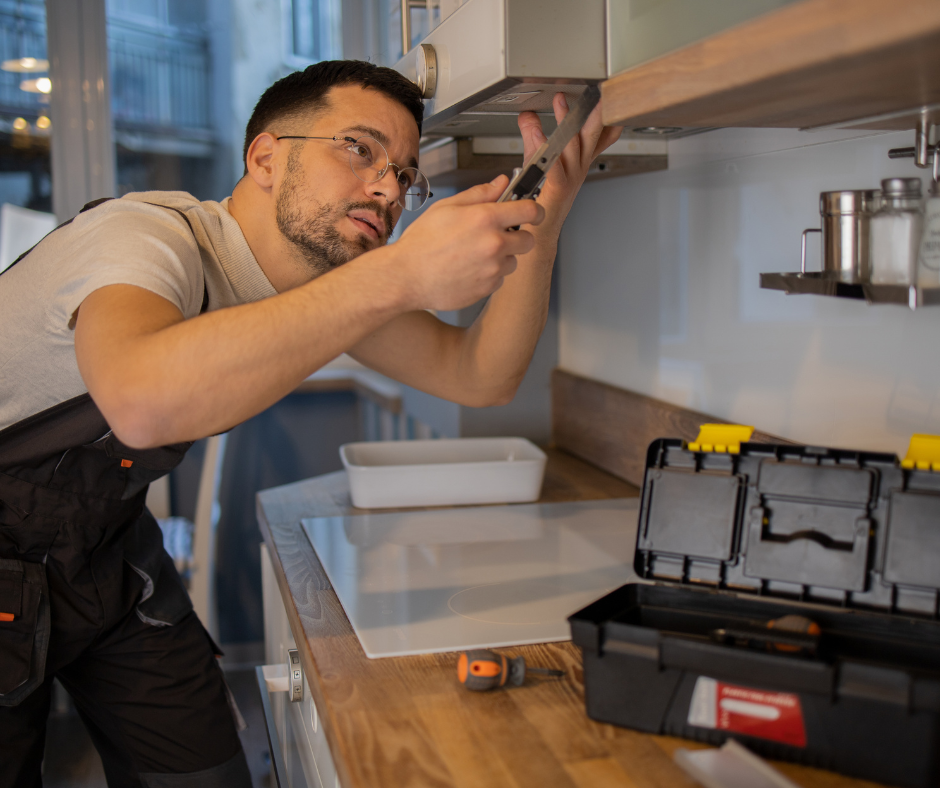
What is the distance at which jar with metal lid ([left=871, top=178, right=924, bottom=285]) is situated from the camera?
2.75 ft

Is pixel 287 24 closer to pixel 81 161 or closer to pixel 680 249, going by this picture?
pixel 81 161

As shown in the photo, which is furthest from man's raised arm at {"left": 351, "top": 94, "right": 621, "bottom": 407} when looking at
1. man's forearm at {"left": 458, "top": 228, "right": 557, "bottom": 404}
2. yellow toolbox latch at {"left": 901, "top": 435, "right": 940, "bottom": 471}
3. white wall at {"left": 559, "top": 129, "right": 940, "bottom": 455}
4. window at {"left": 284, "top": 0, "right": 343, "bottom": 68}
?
window at {"left": 284, "top": 0, "right": 343, "bottom": 68}

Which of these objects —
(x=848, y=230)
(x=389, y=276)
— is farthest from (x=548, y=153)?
(x=848, y=230)

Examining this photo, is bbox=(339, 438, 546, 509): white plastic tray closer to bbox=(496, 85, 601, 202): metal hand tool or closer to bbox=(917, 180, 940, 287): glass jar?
bbox=(496, 85, 601, 202): metal hand tool

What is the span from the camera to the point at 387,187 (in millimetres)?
1217

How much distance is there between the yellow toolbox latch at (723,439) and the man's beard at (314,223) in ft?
1.94

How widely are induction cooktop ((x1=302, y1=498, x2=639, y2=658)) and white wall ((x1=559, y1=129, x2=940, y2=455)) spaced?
1.03 feet

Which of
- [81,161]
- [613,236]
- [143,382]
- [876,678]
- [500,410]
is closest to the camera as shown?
[876,678]

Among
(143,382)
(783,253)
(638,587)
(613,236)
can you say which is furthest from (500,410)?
(143,382)

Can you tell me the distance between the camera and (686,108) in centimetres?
77

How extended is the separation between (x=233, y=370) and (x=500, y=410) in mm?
1358

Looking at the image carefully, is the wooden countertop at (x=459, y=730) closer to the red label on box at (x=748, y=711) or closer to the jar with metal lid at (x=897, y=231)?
the red label on box at (x=748, y=711)

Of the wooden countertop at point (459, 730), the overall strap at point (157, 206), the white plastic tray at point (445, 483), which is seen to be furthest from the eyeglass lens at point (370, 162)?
the wooden countertop at point (459, 730)

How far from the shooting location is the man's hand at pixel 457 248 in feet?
2.68
